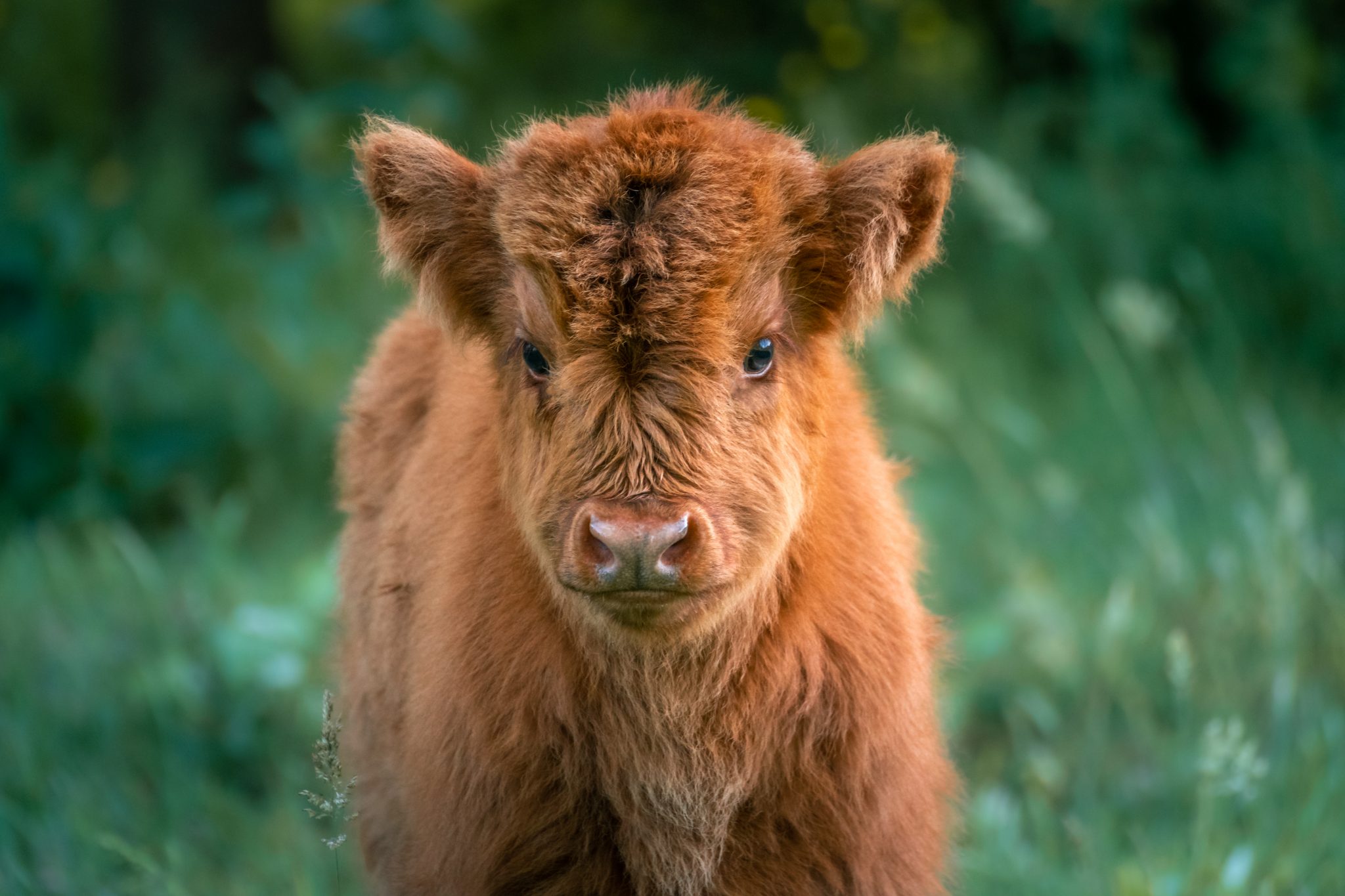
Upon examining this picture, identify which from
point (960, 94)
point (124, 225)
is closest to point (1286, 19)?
point (960, 94)

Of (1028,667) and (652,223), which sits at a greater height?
(1028,667)

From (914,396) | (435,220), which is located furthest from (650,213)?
(914,396)

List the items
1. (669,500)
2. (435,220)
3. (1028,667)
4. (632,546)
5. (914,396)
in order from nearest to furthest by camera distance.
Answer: (632,546) < (669,500) < (435,220) < (1028,667) < (914,396)

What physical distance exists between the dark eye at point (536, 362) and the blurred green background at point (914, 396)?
0.87 m

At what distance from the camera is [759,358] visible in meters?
3.26

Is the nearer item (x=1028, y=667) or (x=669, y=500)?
(x=669, y=500)

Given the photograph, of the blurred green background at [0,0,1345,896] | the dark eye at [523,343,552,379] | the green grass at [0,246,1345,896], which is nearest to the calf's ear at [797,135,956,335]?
the dark eye at [523,343,552,379]

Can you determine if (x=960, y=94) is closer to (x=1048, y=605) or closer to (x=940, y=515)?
(x=940, y=515)

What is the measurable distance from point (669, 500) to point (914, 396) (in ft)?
10.4

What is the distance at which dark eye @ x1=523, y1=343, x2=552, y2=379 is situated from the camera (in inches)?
128

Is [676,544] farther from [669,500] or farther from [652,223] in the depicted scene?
[652,223]

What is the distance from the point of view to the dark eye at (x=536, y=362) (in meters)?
3.25

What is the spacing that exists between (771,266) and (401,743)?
1.58m

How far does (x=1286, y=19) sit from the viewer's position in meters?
8.01
